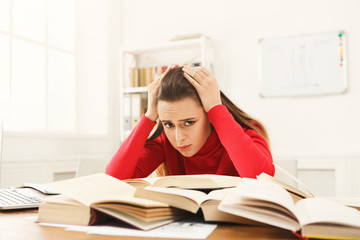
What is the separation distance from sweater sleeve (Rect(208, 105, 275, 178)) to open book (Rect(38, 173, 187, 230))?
55cm

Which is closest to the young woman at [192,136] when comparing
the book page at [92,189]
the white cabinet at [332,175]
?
the book page at [92,189]

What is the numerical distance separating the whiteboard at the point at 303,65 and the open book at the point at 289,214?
2389mm

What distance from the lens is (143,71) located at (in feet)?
→ 10.7

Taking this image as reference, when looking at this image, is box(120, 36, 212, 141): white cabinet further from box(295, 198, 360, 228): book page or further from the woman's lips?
box(295, 198, 360, 228): book page

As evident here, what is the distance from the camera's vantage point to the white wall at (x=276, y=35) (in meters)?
2.77

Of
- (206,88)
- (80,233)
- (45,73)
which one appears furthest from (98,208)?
Answer: (45,73)

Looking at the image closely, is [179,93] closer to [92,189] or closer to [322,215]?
[92,189]

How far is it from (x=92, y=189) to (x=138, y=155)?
2.33 ft

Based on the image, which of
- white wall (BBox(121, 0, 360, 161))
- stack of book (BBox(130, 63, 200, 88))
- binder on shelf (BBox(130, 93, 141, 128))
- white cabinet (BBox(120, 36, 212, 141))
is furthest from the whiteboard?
binder on shelf (BBox(130, 93, 141, 128))

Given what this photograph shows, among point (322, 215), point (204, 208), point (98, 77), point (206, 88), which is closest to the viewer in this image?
point (322, 215)

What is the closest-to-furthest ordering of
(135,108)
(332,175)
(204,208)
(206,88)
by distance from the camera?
(204,208) → (206,88) → (332,175) → (135,108)

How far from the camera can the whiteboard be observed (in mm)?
2789

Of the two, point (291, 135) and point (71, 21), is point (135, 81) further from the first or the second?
point (291, 135)

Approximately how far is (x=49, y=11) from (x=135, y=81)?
0.92 metres
